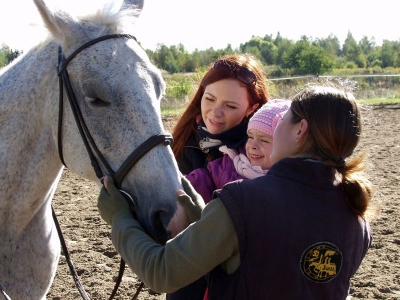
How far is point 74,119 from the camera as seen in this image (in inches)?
79.4

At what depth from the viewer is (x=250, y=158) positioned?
2186mm

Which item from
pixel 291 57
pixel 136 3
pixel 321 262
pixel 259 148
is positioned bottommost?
pixel 291 57

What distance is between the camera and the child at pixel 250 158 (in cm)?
211

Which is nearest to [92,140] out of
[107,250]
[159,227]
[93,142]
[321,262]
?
[93,142]

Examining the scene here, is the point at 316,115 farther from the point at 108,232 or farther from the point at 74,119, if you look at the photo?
the point at 108,232

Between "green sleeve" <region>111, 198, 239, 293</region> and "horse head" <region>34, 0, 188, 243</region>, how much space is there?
22cm

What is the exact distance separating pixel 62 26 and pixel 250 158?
3.48 ft

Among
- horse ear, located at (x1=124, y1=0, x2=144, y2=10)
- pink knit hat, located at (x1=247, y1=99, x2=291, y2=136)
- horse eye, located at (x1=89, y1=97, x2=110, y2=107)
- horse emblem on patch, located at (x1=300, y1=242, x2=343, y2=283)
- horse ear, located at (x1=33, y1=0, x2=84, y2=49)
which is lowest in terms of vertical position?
horse emblem on patch, located at (x1=300, y1=242, x2=343, y2=283)

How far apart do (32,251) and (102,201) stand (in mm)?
686

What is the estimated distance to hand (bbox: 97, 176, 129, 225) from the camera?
1766 mm

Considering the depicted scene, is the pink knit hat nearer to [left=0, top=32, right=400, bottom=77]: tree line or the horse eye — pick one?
the horse eye

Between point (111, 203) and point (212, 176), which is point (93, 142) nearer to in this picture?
point (111, 203)

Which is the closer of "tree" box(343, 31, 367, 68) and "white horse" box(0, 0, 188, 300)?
"white horse" box(0, 0, 188, 300)

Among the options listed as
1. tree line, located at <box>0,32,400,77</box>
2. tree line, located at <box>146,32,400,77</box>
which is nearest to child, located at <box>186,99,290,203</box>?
tree line, located at <box>0,32,400,77</box>
